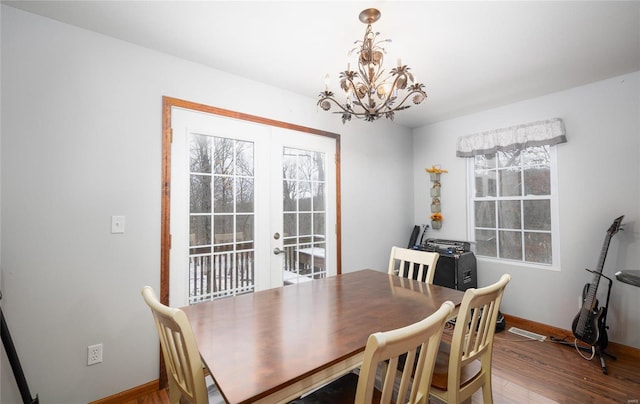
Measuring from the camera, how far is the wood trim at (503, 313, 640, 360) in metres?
2.52

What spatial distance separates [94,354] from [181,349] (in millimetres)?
1367

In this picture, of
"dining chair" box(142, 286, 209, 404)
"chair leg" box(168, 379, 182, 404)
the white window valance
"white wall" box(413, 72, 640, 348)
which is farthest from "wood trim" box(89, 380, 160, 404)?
the white window valance

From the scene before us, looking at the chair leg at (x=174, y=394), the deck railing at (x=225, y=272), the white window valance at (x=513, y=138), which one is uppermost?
the white window valance at (x=513, y=138)

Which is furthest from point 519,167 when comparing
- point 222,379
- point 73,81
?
point 73,81

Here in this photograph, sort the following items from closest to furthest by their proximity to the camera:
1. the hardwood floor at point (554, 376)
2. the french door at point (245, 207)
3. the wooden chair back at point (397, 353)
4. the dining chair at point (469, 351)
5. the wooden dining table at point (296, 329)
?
the wooden chair back at point (397, 353) < the wooden dining table at point (296, 329) < the dining chair at point (469, 351) < the hardwood floor at point (554, 376) < the french door at point (245, 207)

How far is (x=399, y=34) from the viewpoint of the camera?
1979 millimetres

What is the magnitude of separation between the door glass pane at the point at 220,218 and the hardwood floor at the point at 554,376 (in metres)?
0.87

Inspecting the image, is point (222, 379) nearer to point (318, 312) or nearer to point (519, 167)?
point (318, 312)

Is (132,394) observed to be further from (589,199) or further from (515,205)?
(589,199)

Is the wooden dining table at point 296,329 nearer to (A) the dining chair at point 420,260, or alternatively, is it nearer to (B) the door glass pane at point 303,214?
(A) the dining chair at point 420,260

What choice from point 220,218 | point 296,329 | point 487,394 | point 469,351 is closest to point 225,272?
point 220,218

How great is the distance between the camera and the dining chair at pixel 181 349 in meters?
0.95

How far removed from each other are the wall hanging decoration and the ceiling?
1345 millimetres

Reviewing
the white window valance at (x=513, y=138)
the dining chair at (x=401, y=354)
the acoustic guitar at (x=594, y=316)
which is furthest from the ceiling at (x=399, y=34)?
the dining chair at (x=401, y=354)
